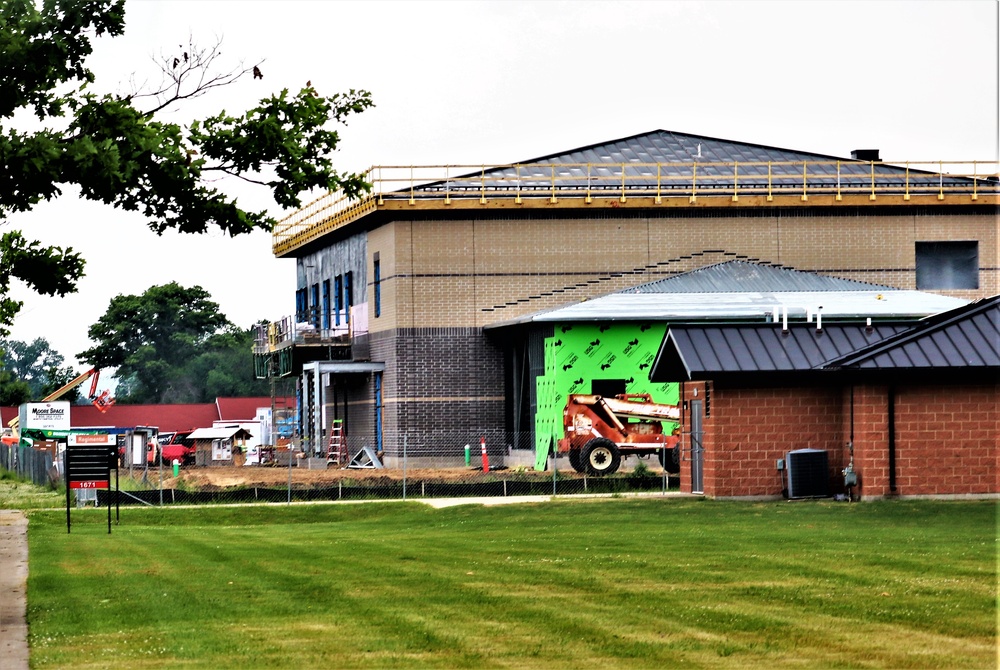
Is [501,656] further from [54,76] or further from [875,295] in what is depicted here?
[875,295]

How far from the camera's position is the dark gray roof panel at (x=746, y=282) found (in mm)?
49500

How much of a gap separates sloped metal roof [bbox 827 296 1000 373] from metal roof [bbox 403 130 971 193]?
68.4 feet

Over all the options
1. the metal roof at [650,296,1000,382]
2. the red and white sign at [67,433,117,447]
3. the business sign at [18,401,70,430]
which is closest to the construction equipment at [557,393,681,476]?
the metal roof at [650,296,1000,382]

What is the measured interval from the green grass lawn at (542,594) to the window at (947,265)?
27.9 meters

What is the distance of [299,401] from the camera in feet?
210

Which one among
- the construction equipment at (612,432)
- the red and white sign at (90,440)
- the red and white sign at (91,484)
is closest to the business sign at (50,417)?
the construction equipment at (612,432)

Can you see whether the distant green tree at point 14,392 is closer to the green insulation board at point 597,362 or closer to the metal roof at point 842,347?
the green insulation board at point 597,362

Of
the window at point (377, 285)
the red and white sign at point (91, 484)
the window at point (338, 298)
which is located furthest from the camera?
the window at point (338, 298)

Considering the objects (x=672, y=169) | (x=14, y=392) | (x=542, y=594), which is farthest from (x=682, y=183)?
(x=14, y=392)

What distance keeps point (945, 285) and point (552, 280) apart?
12741 mm

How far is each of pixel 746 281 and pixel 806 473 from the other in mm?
21385

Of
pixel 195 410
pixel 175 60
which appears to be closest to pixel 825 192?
pixel 175 60

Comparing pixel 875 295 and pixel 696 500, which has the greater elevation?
pixel 875 295

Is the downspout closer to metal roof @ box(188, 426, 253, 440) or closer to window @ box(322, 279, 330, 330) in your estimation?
window @ box(322, 279, 330, 330)
